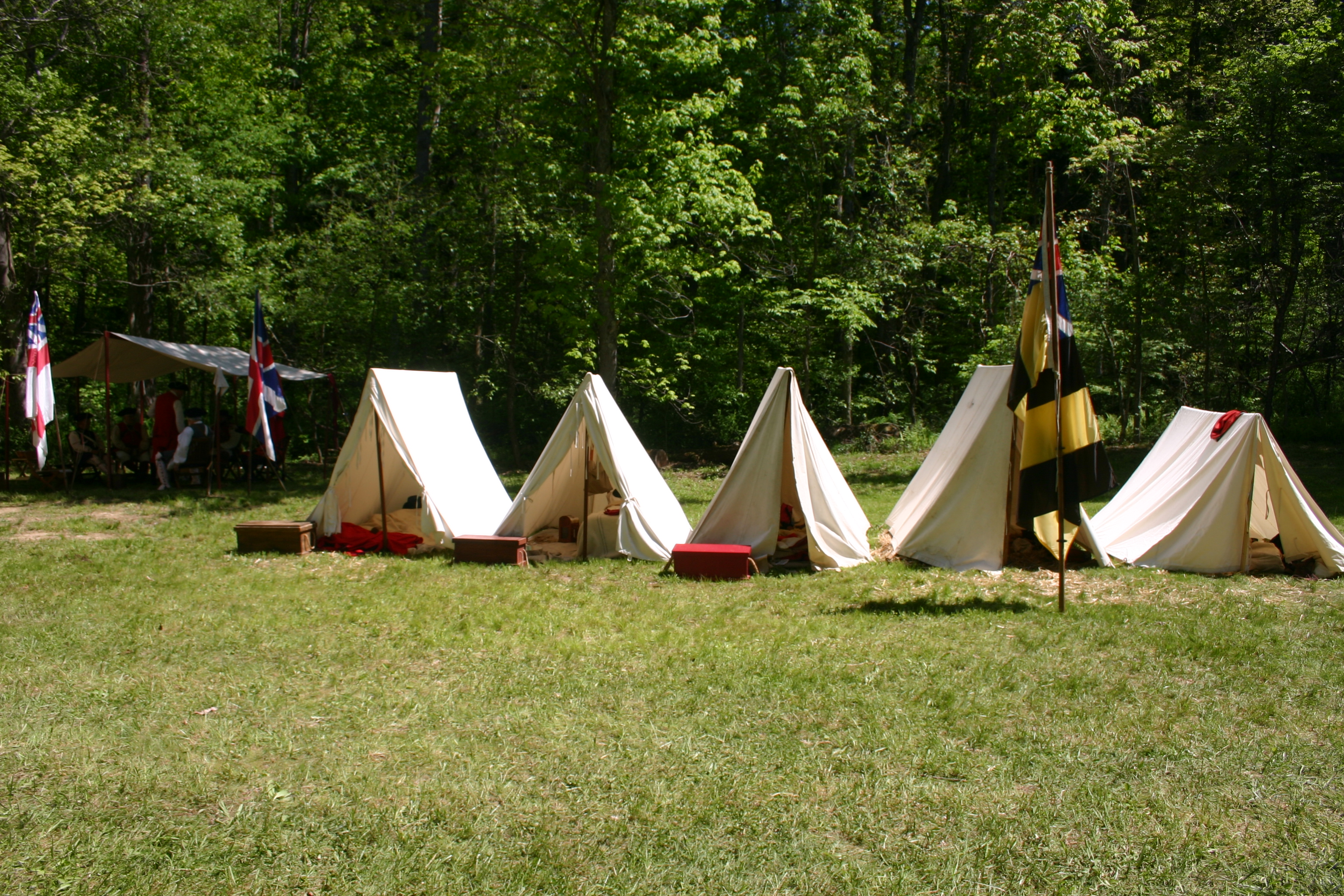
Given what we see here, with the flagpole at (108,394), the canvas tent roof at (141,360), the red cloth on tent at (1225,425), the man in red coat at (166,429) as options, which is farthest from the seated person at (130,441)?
the red cloth on tent at (1225,425)

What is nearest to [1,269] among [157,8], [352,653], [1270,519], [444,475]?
[157,8]

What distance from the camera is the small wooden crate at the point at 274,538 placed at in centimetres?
1005

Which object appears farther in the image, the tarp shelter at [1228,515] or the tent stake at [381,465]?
the tent stake at [381,465]

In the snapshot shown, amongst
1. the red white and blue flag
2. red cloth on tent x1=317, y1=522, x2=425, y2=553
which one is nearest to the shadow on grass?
red cloth on tent x1=317, y1=522, x2=425, y2=553

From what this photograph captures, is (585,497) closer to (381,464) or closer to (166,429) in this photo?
(381,464)

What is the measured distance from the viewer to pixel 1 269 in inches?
645

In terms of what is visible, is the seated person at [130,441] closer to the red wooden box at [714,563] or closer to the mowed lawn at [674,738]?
the mowed lawn at [674,738]

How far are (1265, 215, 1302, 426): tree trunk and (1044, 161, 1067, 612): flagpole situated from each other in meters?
11.7

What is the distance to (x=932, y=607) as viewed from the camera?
759 cm

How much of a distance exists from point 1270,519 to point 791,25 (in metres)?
15.8

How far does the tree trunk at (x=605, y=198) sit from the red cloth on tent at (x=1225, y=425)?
1003 centimetres

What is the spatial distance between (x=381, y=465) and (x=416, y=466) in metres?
0.39

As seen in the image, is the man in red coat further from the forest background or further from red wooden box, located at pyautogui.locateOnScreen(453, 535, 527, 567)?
red wooden box, located at pyautogui.locateOnScreen(453, 535, 527, 567)

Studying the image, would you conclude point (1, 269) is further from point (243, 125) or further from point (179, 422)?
point (243, 125)
